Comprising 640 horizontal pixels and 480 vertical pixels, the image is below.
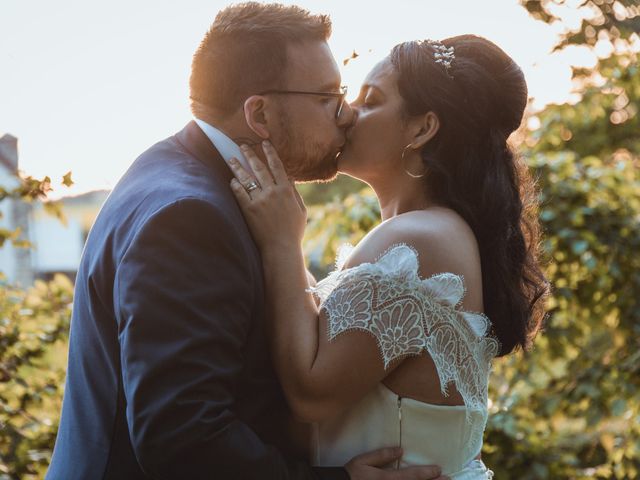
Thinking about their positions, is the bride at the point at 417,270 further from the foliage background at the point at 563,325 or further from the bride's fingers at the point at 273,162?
the foliage background at the point at 563,325

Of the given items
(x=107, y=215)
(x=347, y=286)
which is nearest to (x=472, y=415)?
(x=347, y=286)

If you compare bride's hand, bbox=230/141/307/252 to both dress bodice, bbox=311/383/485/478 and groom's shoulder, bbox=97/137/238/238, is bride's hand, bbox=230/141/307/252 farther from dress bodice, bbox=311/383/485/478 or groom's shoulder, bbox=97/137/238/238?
dress bodice, bbox=311/383/485/478

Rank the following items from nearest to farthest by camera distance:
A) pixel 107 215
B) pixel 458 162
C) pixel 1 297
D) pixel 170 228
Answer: pixel 170 228, pixel 107 215, pixel 458 162, pixel 1 297

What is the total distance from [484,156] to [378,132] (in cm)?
34

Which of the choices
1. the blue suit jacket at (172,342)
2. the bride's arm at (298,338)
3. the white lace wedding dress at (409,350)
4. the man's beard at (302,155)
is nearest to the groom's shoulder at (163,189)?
the blue suit jacket at (172,342)

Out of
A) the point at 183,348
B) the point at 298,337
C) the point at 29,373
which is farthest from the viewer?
the point at 29,373

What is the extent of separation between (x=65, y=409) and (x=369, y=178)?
4.01 ft

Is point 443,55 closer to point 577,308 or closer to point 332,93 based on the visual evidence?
point 332,93

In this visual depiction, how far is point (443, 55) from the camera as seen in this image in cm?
279

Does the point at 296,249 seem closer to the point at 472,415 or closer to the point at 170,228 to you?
the point at 170,228

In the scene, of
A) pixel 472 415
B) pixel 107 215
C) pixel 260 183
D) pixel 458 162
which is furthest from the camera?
pixel 458 162

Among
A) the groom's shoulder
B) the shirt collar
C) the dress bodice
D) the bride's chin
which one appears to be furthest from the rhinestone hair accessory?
the dress bodice

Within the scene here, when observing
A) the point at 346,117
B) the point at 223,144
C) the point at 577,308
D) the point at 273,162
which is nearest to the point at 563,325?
the point at 577,308

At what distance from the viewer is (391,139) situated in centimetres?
284
